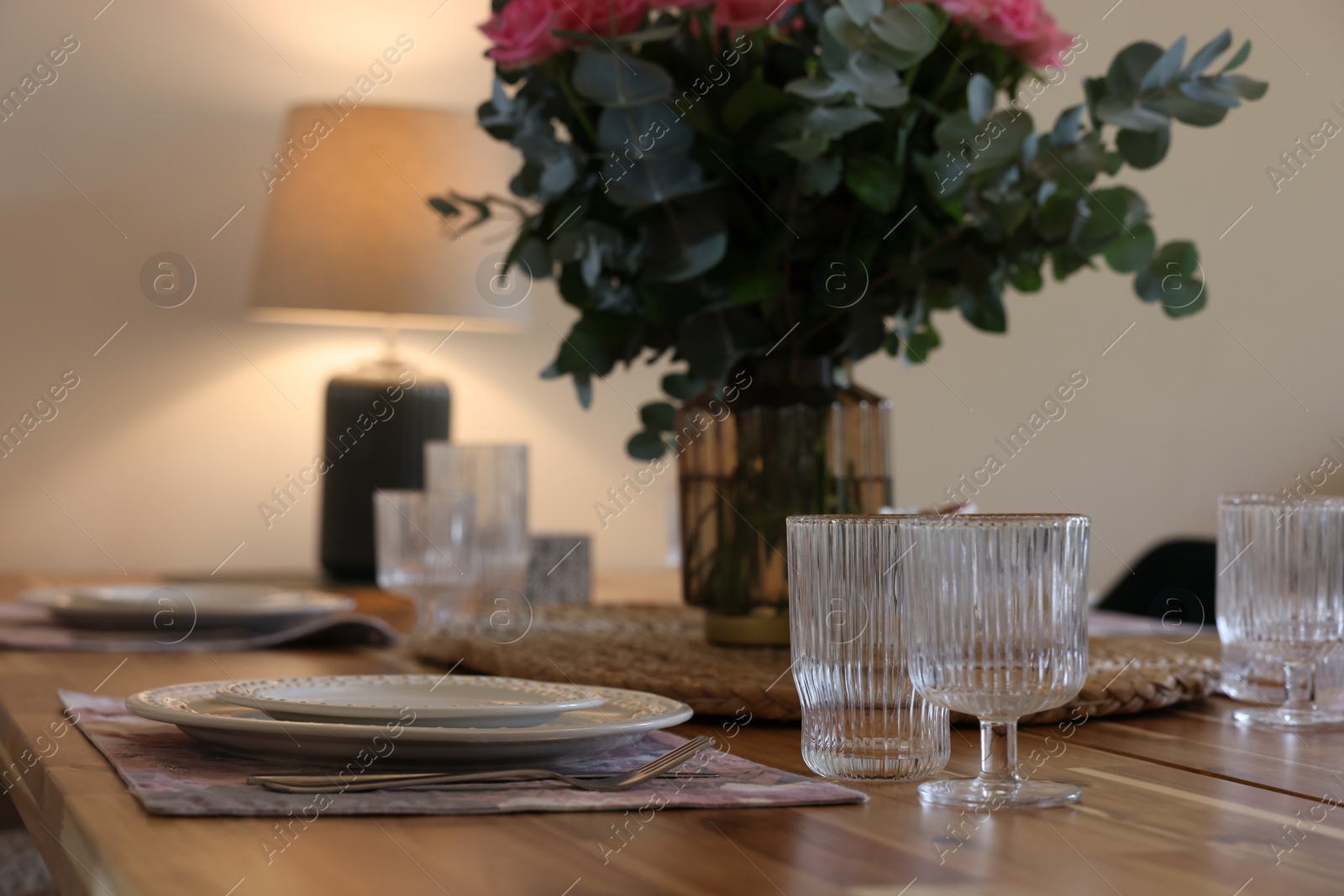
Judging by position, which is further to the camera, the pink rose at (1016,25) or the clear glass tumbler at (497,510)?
the clear glass tumbler at (497,510)

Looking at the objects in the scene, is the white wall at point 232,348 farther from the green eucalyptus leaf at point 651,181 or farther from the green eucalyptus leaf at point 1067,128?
the green eucalyptus leaf at point 1067,128

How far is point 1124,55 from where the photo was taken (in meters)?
0.88

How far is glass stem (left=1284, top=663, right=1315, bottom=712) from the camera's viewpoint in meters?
0.79

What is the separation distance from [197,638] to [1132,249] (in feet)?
2.79

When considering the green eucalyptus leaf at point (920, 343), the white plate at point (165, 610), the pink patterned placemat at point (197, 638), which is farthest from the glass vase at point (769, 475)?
the white plate at point (165, 610)

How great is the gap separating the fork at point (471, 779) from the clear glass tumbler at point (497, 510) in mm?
683

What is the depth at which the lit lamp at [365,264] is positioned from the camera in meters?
1.95

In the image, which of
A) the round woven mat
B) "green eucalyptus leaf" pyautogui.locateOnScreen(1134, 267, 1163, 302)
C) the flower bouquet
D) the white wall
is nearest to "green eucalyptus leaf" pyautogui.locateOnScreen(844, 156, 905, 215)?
the flower bouquet

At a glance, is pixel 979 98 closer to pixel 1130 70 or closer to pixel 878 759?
pixel 1130 70

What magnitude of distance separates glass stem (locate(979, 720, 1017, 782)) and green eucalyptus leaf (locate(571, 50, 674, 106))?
19.2 inches

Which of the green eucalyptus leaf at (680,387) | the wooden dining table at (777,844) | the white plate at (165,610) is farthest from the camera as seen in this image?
the white plate at (165,610)

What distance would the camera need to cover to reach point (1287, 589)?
2.51 ft

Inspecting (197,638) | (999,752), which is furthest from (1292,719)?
(197,638)

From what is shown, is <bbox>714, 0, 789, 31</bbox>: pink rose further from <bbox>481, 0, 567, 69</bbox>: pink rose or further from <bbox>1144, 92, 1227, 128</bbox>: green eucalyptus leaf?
<bbox>1144, 92, 1227, 128</bbox>: green eucalyptus leaf
